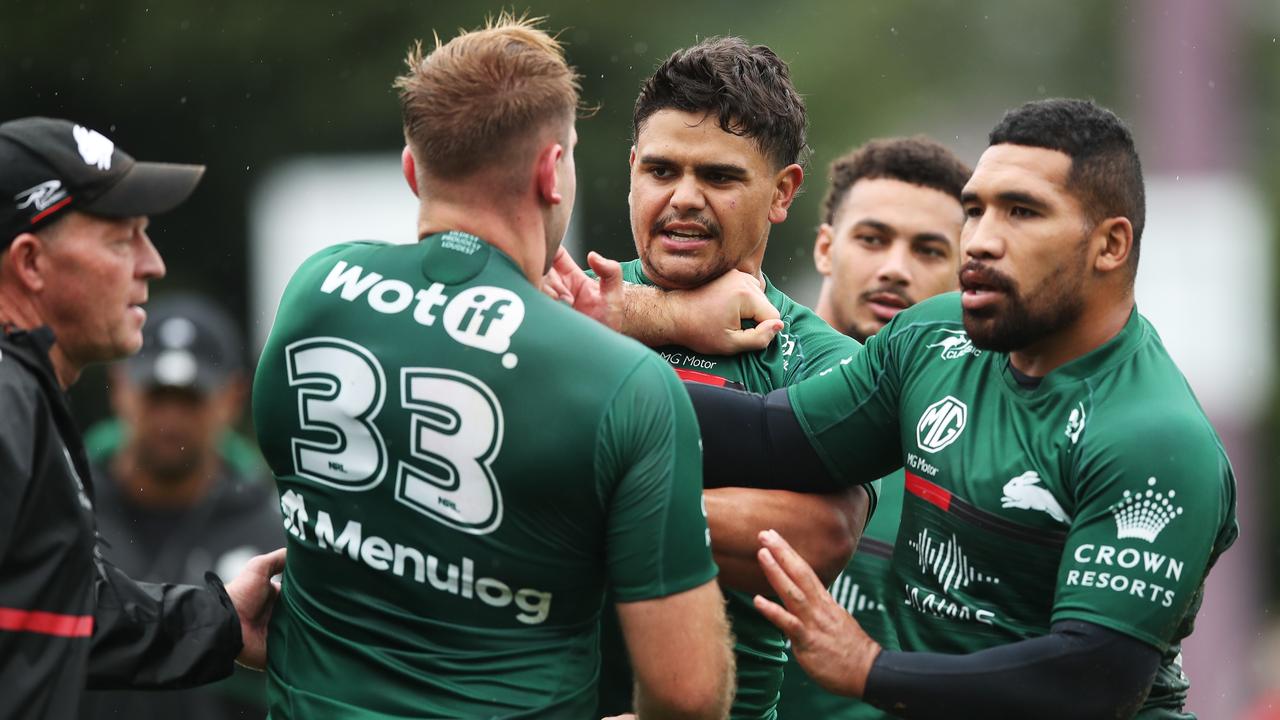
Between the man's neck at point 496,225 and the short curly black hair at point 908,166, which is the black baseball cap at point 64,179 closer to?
the man's neck at point 496,225

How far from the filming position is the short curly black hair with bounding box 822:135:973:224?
6.90 meters

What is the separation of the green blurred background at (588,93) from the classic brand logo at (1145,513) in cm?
916

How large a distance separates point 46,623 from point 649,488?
1365 mm

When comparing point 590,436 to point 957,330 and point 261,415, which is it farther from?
point 957,330

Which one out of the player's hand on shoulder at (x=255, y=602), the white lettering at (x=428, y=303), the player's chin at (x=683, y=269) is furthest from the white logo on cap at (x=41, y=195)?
the player's chin at (x=683, y=269)

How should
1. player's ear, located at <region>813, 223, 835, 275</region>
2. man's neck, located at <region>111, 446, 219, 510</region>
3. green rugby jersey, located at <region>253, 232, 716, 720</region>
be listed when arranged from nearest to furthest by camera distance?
green rugby jersey, located at <region>253, 232, 716, 720</region>
player's ear, located at <region>813, 223, 835, 275</region>
man's neck, located at <region>111, 446, 219, 510</region>

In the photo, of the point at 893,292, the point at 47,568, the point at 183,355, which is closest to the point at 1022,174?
the point at 893,292

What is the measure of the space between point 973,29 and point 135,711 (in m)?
16.6

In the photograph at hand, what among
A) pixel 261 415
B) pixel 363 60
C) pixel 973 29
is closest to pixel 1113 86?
pixel 973 29

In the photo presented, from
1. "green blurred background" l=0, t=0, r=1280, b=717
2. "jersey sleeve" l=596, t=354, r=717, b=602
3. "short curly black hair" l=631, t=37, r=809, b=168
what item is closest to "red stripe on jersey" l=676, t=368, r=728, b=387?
"short curly black hair" l=631, t=37, r=809, b=168

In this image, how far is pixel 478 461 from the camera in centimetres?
385

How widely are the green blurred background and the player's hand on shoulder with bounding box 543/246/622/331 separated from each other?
8870 millimetres

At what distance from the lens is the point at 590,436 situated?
3.82 metres

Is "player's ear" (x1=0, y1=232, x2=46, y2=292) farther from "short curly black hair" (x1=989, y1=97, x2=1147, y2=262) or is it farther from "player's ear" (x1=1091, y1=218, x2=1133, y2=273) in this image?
"player's ear" (x1=1091, y1=218, x2=1133, y2=273)
